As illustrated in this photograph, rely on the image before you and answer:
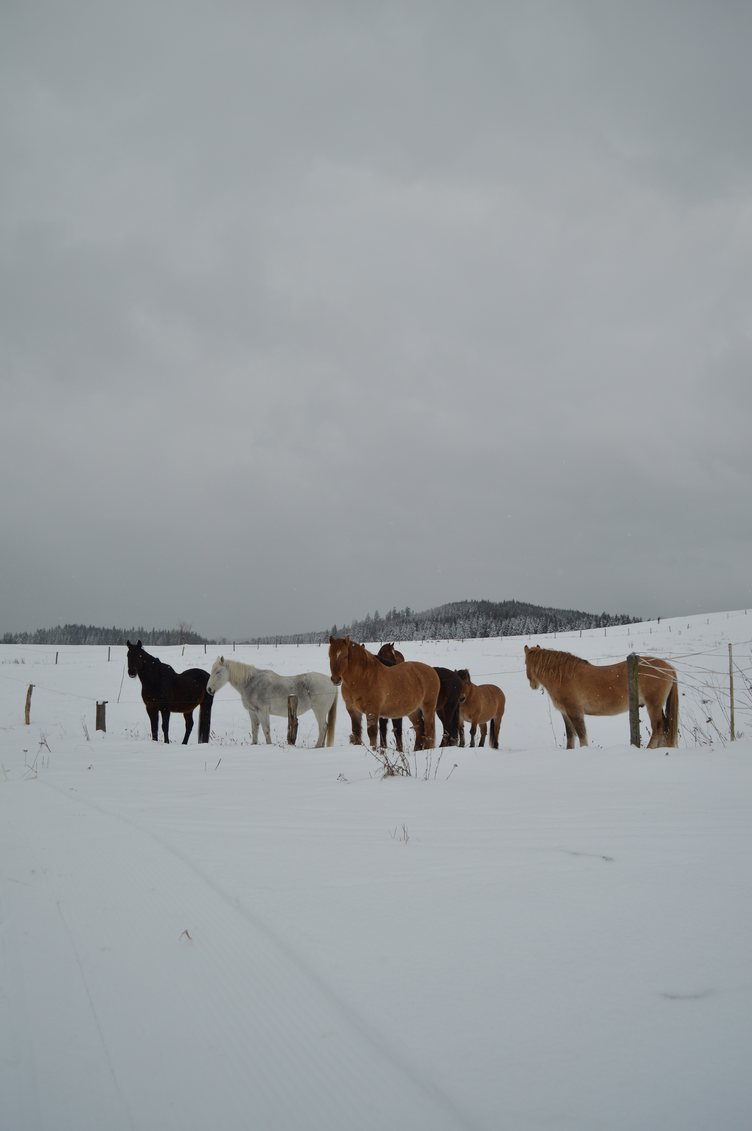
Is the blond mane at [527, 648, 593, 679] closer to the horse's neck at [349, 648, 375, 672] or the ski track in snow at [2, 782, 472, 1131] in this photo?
the horse's neck at [349, 648, 375, 672]

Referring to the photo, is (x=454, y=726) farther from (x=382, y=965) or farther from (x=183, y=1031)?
(x=183, y=1031)

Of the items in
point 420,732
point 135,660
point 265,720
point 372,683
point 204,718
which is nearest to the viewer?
point 372,683

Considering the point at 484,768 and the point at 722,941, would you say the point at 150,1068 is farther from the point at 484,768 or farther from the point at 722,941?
the point at 484,768

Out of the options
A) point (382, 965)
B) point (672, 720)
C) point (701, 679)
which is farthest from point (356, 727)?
point (701, 679)

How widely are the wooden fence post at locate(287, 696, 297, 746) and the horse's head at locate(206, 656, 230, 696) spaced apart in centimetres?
122

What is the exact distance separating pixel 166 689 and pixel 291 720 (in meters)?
2.48

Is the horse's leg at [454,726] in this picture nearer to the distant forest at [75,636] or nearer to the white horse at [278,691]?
the white horse at [278,691]

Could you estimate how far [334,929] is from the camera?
1.83 meters

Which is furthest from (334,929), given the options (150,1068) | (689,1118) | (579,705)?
(579,705)

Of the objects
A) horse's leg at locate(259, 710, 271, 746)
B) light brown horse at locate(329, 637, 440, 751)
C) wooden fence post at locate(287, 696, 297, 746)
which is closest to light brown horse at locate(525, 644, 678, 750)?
light brown horse at locate(329, 637, 440, 751)

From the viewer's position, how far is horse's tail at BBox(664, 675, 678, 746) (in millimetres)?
6816

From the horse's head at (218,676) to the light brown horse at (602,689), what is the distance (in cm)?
533

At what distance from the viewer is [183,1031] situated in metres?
1.35

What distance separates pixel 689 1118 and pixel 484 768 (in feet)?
13.7
